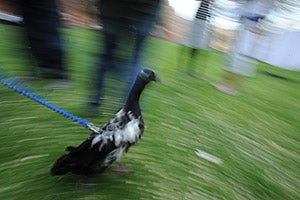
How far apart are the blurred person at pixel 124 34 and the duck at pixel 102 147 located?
0.51 m

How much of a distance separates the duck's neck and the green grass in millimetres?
336

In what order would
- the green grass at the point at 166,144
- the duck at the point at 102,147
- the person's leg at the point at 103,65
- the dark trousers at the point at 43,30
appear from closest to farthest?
1. the duck at the point at 102,147
2. the green grass at the point at 166,144
3. the person's leg at the point at 103,65
4. the dark trousers at the point at 43,30

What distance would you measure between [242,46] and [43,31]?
84.5 inches

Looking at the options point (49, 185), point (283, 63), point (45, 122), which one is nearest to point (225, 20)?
point (45, 122)

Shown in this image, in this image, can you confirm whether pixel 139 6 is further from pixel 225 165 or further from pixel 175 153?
pixel 225 165

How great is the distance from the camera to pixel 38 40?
2527 millimetres

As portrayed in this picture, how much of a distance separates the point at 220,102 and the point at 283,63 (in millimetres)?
5442

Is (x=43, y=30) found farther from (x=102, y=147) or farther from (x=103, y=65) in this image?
(x=102, y=147)

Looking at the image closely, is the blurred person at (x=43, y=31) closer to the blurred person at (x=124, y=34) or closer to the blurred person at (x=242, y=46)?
the blurred person at (x=124, y=34)

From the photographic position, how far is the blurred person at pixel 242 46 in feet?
12.5

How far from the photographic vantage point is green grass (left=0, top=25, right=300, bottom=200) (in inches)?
67.2

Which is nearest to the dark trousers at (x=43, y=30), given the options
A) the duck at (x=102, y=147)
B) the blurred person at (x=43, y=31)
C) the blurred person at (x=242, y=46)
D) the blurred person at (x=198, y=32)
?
the blurred person at (x=43, y=31)

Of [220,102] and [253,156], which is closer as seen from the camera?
[253,156]

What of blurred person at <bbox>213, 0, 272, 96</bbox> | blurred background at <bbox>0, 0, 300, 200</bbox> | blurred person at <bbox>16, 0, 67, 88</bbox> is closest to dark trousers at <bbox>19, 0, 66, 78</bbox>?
blurred person at <bbox>16, 0, 67, 88</bbox>
